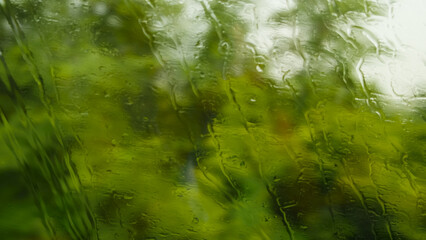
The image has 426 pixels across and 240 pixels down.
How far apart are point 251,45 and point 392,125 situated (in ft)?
0.65

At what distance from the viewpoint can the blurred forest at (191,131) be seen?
0.48 metres

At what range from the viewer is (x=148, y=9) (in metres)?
0.52

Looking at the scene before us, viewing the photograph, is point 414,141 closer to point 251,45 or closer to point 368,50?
point 368,50

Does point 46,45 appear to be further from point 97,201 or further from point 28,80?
point 97,201

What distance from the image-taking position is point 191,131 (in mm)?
497

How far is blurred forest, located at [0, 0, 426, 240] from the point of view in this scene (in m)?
0.48

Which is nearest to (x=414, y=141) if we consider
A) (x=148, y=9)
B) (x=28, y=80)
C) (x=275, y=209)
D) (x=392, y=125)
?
(x=392, y=125)

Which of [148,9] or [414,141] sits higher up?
[148,9]

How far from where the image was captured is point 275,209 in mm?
495

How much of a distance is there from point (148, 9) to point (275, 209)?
0.28m

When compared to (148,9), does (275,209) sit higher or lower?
lower

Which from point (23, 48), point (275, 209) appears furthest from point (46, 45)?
point (275, 209)

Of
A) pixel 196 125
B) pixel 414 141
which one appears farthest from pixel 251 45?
pixel 414 141

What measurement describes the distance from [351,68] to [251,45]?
129 millimetres
